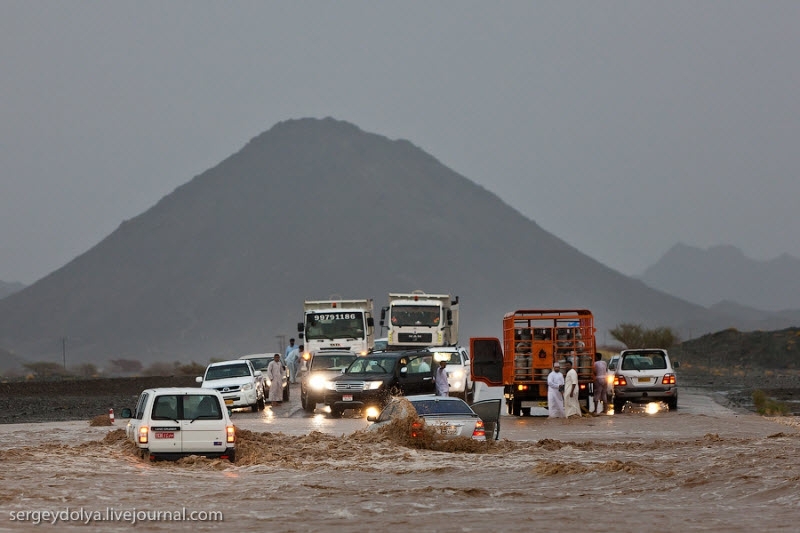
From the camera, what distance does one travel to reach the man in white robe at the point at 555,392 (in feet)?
111

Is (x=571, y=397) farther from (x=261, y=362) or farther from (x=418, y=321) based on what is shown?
(x=418, y=321)

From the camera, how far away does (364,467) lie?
22828 millimetres

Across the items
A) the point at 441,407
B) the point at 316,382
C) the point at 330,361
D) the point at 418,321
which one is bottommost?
the point at 441,407

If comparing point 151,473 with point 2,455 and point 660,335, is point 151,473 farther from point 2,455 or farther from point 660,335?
point 660,335

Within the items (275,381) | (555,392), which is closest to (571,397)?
(555,392)

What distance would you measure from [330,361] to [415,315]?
13.3m

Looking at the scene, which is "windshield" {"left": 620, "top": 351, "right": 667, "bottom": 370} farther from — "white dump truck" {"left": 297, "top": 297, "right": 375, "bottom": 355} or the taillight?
the taillight

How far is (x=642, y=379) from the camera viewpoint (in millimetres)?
37656

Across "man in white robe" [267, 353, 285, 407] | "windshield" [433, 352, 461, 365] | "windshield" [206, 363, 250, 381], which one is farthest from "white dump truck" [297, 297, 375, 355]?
"windshield" [206, 363, 250, 381]

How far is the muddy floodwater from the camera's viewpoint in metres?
16.2

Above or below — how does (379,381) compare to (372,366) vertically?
below

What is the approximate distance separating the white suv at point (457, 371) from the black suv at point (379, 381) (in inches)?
105

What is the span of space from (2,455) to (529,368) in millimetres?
15256

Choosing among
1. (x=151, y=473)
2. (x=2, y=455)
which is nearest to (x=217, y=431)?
(x=151, y=473)
